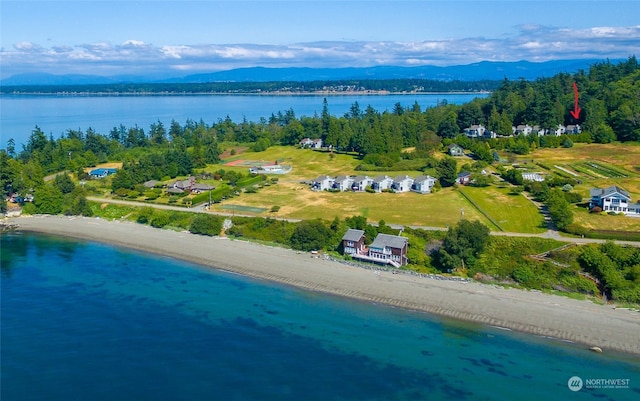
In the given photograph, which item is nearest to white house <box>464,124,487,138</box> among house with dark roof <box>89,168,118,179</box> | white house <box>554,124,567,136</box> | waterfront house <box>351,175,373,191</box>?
white house <box>554,124,567,136</box>

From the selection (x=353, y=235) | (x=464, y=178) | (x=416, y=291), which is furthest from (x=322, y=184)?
(x=416, y=291)

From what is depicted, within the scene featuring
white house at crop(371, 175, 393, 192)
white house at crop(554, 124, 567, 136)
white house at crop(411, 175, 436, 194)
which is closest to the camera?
white house at crop(411, 175, 436, 194)

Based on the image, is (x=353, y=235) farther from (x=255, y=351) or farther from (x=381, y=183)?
(x=381, y=183)

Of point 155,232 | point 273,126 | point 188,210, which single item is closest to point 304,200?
point 188,210

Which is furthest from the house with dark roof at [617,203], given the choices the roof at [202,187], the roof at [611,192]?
Answer: the roof at [202,187]

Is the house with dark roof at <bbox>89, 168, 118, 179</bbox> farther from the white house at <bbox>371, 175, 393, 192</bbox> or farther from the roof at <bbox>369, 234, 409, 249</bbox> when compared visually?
the roof at <bbox>369, 234, 409, 249</bbox>

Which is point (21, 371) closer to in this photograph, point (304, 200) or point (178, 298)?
point (178, 298)
